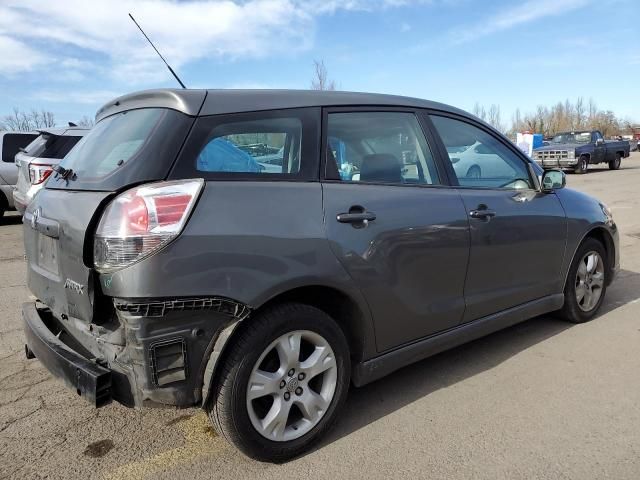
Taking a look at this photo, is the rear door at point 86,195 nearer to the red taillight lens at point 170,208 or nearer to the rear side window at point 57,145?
the red taillight lens at point 170,208

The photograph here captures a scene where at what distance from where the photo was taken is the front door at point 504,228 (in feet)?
11.2

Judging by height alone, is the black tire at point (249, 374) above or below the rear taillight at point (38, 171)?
below

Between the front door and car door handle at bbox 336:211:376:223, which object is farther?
the front door

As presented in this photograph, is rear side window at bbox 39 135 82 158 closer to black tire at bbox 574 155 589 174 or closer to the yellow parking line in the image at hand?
the yellow parking line

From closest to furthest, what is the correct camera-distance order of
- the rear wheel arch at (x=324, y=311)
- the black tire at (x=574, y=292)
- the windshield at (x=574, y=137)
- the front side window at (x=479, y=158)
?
the rear wheel arch at (x=324, y=311)
the front side window at (x=479, y=158)
the black tire at (x=574, y=292)
the windshield at (x=574, y=137)

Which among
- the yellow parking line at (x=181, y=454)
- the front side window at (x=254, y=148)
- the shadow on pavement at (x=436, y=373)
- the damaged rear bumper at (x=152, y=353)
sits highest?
the front side window at (x=254, y=148)

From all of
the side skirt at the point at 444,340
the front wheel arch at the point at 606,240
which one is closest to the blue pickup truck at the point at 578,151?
the front wheel arch at the point at 606,240

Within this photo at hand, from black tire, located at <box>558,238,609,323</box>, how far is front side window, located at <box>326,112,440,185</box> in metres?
1.80

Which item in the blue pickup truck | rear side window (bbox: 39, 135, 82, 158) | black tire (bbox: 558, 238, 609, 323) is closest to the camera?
black tire (bbox: 558, 238, 609, 323)

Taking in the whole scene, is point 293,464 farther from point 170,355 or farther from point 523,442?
point 523,442

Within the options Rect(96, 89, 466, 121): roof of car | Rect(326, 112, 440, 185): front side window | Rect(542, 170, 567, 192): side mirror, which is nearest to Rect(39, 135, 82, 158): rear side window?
Rect(96, 89, 466, 121): roof of car

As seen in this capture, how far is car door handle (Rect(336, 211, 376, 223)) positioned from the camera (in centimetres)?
268

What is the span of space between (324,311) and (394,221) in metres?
0.63

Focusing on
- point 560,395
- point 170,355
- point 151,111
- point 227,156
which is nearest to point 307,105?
point 227,156
